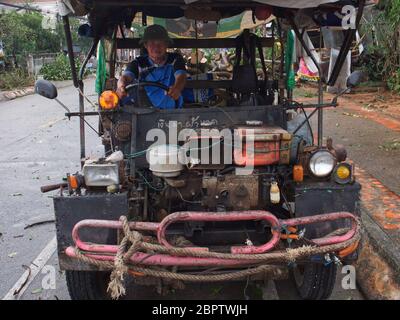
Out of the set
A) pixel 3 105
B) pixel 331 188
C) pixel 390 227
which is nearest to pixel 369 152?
pixel 390 227

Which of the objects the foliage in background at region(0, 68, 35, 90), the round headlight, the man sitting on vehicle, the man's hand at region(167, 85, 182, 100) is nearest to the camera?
the round headlight

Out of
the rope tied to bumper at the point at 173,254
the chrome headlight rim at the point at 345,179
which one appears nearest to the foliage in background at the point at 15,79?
the rope tied to bumper at the point at 173,254

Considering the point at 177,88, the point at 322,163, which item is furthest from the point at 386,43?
the point at 322,163

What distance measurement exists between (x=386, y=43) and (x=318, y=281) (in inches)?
468

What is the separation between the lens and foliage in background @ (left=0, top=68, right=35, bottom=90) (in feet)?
72.9

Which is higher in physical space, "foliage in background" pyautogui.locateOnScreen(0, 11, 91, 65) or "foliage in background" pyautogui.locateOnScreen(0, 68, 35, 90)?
"foliage in background" pyautogui.locateOnScreen(0, 11, 91, 65)

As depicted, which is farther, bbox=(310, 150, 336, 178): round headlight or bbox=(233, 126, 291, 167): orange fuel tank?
bbox=(310, 150, 336, 178): round headlight

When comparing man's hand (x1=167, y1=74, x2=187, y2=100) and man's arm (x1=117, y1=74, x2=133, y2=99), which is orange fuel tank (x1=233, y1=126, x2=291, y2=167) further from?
man's arm (x1=117, y1=74, x2=133, y2=99)

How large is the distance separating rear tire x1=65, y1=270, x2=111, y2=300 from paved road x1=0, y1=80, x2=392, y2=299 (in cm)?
46

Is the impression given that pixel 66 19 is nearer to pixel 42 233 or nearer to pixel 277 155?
pixel 277 155

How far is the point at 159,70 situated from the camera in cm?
464

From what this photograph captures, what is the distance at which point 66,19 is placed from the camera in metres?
3.84

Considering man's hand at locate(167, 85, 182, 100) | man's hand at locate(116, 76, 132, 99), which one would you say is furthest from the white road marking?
man's hand at locate(167, 85, 182, 100)
